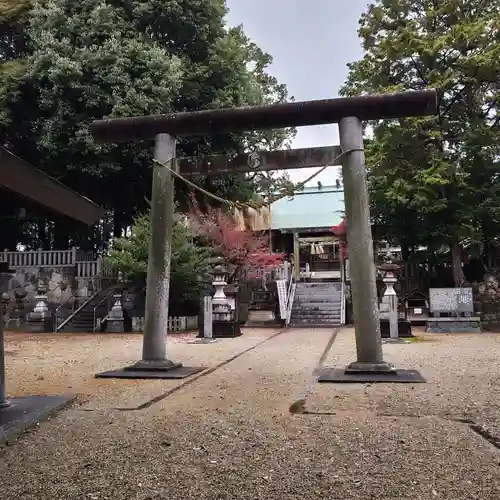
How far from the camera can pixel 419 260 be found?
57.2 ft

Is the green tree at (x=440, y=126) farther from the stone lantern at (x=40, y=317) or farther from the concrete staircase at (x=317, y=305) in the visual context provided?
the stone lantern at (x=40, y=317)

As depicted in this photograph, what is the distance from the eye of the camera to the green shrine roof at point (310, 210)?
81.4 feet

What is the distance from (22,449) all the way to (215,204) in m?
16.0

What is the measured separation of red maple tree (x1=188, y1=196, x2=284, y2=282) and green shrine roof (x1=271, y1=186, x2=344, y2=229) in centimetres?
553

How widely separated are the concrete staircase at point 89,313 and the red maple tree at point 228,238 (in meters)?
4.08

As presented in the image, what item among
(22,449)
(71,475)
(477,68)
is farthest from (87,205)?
(477,68)

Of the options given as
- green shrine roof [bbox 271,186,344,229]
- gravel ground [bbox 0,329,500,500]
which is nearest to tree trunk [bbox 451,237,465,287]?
green shrine roof [bbox 271,186,344,229]

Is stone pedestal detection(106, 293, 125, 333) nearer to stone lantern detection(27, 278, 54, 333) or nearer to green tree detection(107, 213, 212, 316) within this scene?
green tree detection(107, 213, 212, 316)

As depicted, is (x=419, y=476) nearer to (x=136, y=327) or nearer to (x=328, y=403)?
(x=328, y=403)

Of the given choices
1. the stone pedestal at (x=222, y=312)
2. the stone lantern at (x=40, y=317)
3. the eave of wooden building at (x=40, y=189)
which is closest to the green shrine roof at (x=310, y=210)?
the stone pedestal at (x=222, y=312)

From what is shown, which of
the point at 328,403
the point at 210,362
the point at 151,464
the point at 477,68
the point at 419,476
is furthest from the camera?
the point at 477,68

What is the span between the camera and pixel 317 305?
19109mm

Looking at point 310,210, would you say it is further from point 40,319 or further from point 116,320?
point 40,319

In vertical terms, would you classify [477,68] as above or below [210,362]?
above
